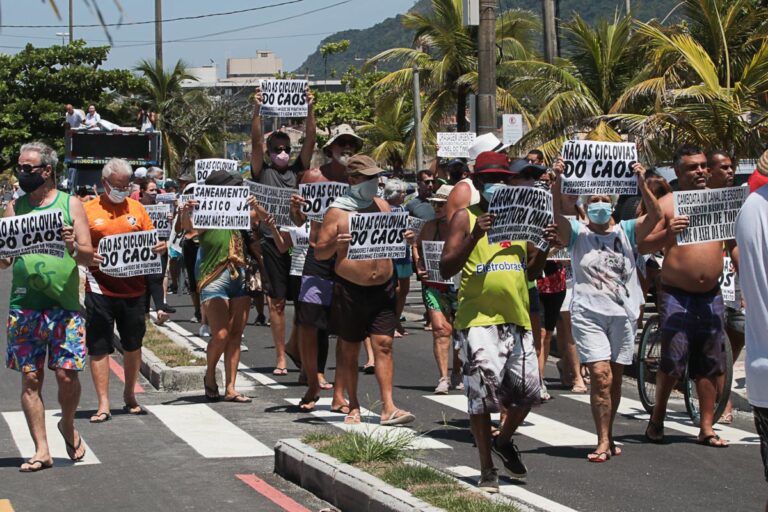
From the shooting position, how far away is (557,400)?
1183cm

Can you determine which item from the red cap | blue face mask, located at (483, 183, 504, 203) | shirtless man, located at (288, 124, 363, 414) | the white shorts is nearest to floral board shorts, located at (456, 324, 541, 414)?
blue face mask, located at (483, 183, 504, 203)

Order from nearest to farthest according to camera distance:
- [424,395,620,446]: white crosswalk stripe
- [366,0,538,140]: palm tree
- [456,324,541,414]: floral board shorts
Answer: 1. [456,324,541,414]: floral board shorts
2. [424,395,620,446]: white crosswalk stripe
3. [366,0,538,140]: palm tree

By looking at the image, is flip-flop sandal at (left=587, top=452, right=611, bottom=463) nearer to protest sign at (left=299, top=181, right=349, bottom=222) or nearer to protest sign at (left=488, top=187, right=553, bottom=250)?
protest sign at (left=488, top=187, right=553, bottom=250)

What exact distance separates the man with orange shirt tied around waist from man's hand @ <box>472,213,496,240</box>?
3791 millimetres

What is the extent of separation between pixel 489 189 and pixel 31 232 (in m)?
3.05

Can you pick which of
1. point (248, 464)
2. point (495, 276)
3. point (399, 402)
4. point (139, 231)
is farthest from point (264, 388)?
point (495, 276)

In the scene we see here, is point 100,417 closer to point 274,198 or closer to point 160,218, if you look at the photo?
point 274,198

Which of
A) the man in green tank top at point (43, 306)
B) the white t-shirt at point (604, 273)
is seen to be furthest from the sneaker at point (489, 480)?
the man in green tank top at point (43, 306)

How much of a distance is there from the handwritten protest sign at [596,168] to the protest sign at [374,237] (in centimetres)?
147

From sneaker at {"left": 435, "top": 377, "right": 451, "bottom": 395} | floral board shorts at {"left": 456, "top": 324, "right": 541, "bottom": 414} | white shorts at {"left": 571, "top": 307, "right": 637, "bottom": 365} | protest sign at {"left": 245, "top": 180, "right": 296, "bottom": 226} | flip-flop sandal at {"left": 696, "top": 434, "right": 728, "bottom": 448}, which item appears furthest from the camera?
sneaker at {"left": 435, "top": 377, "right": 451, "bottom": 395}

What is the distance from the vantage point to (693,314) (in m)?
9.43

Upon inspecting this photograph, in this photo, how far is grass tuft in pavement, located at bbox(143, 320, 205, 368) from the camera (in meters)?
13.2

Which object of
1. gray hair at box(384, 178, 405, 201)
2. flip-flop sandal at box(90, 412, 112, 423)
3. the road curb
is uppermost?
gray hair at box(384, 178, 405, 201)

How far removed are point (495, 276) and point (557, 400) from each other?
432 centimetres
